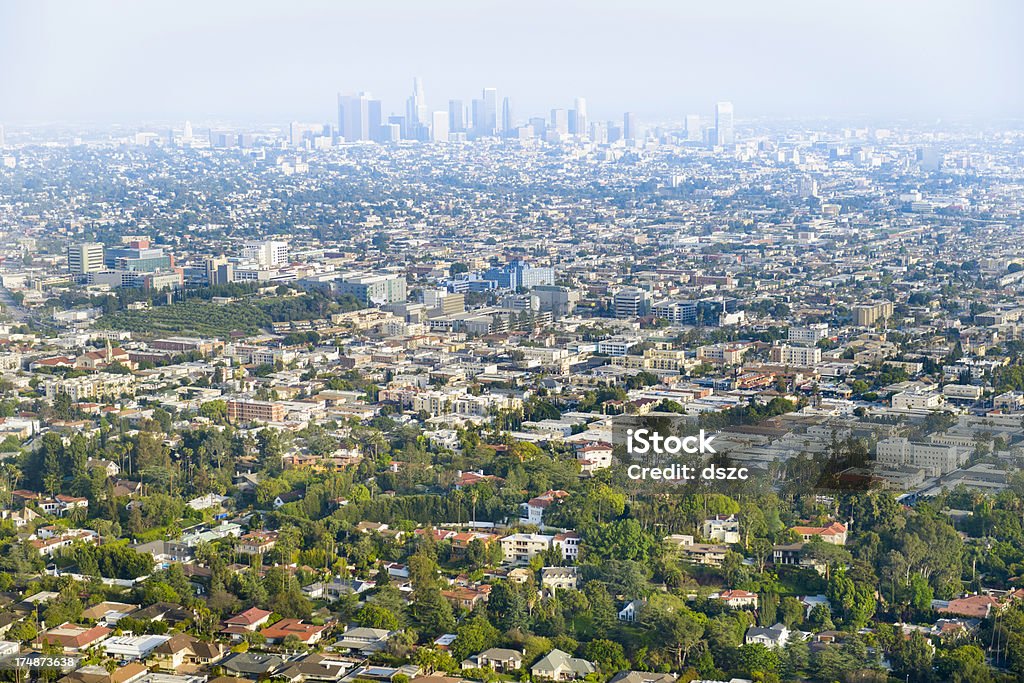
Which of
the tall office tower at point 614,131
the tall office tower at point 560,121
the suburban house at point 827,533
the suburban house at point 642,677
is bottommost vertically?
the suburban house at point 642,677

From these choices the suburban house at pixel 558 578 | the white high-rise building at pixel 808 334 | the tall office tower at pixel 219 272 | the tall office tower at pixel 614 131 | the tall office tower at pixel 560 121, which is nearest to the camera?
the suburban house at pixel 558 578

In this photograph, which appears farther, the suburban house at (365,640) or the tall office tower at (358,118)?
the tall office tower at (358,118)

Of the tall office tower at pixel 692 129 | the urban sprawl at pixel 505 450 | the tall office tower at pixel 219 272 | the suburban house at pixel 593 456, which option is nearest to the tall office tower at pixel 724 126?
the tall office tower at pixel 692 129

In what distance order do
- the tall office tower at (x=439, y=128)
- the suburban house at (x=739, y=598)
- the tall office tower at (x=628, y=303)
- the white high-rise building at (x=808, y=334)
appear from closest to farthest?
the suburban house at (x=739, y=598) → the white high-rise building at (x=808, y=334) → the tall office tower at (x=628, y=303) → the tall office tower at (x=439, y=128)

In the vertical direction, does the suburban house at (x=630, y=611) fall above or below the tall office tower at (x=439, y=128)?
below
